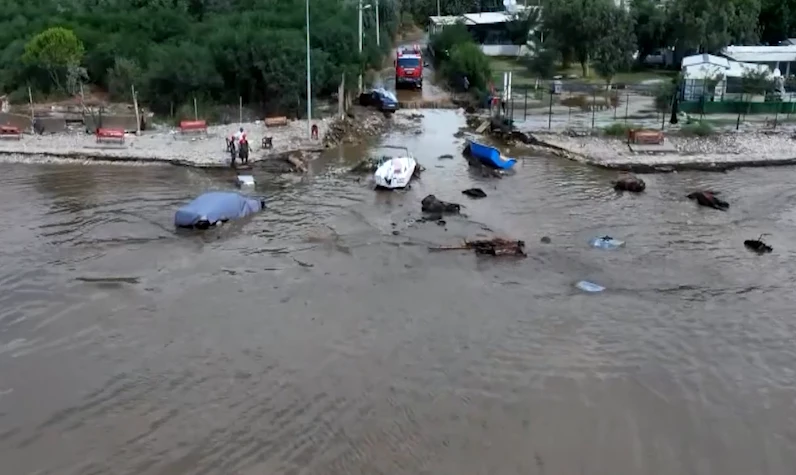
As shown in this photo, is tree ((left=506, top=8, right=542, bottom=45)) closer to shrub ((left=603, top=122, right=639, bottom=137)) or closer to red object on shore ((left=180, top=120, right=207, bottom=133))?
shrub ((left=603, top=122, right=639, bottom=137))

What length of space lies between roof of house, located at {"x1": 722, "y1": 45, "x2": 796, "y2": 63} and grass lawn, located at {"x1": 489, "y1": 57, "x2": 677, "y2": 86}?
402 cm

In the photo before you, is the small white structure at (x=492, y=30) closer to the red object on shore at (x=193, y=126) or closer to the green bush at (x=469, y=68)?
the green bush at (x=469, y=68)

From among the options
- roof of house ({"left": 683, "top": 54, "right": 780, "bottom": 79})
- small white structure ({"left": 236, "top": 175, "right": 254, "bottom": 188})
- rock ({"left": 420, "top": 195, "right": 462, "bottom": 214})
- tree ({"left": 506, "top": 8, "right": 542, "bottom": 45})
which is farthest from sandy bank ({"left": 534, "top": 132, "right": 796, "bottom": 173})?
tree ({"left": 506, "top": 8, "right": 542, "bottom": 45})

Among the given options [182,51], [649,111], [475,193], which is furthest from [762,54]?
[182,51]

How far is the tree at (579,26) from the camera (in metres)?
48.1

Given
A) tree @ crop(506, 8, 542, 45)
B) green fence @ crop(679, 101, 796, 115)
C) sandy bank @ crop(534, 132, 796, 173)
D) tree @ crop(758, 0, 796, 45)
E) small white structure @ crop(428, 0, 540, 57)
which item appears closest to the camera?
sandy bank @ crop(534, 132, 796, 173)

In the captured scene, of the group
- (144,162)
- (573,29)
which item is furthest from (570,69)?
(144,162)

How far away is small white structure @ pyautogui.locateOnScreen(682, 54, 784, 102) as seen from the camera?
4081 centimetres

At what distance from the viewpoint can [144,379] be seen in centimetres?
1438

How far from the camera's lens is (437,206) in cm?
2395

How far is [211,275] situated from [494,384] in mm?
8098

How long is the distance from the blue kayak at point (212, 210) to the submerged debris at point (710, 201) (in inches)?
563

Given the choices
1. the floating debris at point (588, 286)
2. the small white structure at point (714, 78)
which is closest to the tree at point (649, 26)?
the small white structure at point (714, 78)

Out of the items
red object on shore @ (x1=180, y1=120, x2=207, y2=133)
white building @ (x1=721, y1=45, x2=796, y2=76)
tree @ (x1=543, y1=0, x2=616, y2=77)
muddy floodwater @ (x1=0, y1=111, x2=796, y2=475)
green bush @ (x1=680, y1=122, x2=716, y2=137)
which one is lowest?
muddy floodwater @ (x1=0, y1=111, x2=796, y2=475)
